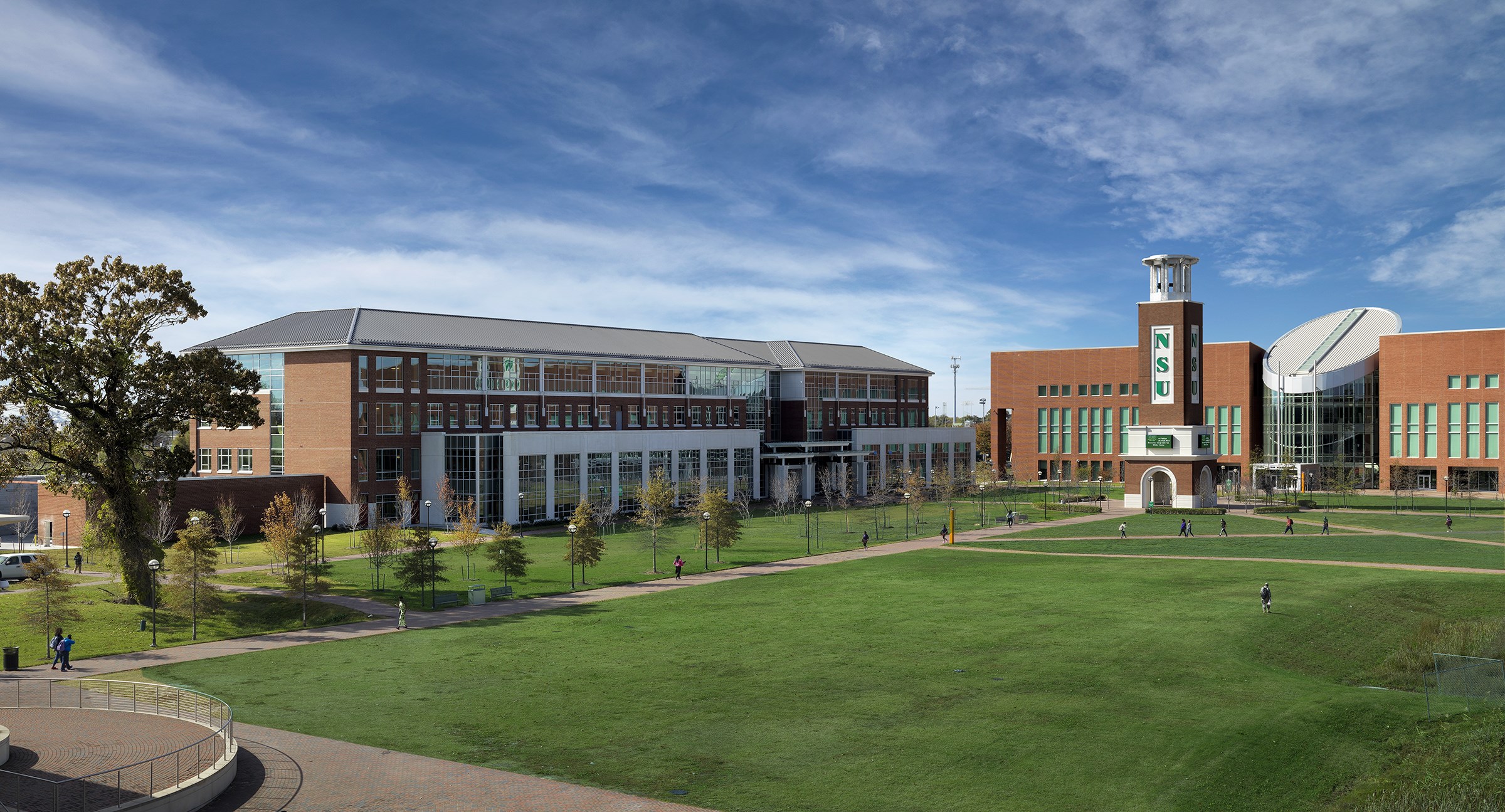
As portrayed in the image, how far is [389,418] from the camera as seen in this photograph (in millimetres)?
77875

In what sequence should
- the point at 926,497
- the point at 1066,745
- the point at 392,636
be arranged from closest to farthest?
1. the point at 1066,745
2. the point at 392,636
3. the point at 926,497

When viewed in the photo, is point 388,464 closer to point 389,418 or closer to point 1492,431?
point 389,418

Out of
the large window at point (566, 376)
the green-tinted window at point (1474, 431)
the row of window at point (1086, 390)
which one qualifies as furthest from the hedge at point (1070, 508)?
the large window at point (566, 376)

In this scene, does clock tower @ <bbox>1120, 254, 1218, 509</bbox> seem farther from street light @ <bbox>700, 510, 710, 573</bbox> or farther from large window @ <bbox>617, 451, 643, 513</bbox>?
street light @ <bbox>700, 510, 710, 573</bbox>

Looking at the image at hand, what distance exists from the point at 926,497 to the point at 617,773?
89737 mm

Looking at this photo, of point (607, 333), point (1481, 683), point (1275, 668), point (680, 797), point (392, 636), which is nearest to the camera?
point (680, 797)

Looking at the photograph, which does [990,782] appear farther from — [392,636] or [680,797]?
[392,636]

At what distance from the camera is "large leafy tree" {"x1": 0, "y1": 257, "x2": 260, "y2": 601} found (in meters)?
43.2

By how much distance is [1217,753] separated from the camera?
77.2 ft

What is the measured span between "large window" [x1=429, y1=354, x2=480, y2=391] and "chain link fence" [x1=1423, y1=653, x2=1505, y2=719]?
228ft

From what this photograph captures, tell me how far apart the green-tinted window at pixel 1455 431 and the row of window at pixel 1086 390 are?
30.3 meters

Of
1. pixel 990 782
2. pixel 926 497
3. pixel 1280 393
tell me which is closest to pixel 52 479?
pixel 990 782

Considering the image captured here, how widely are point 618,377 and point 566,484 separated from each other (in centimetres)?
1661

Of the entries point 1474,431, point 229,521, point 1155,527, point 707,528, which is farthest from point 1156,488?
point 229,521
